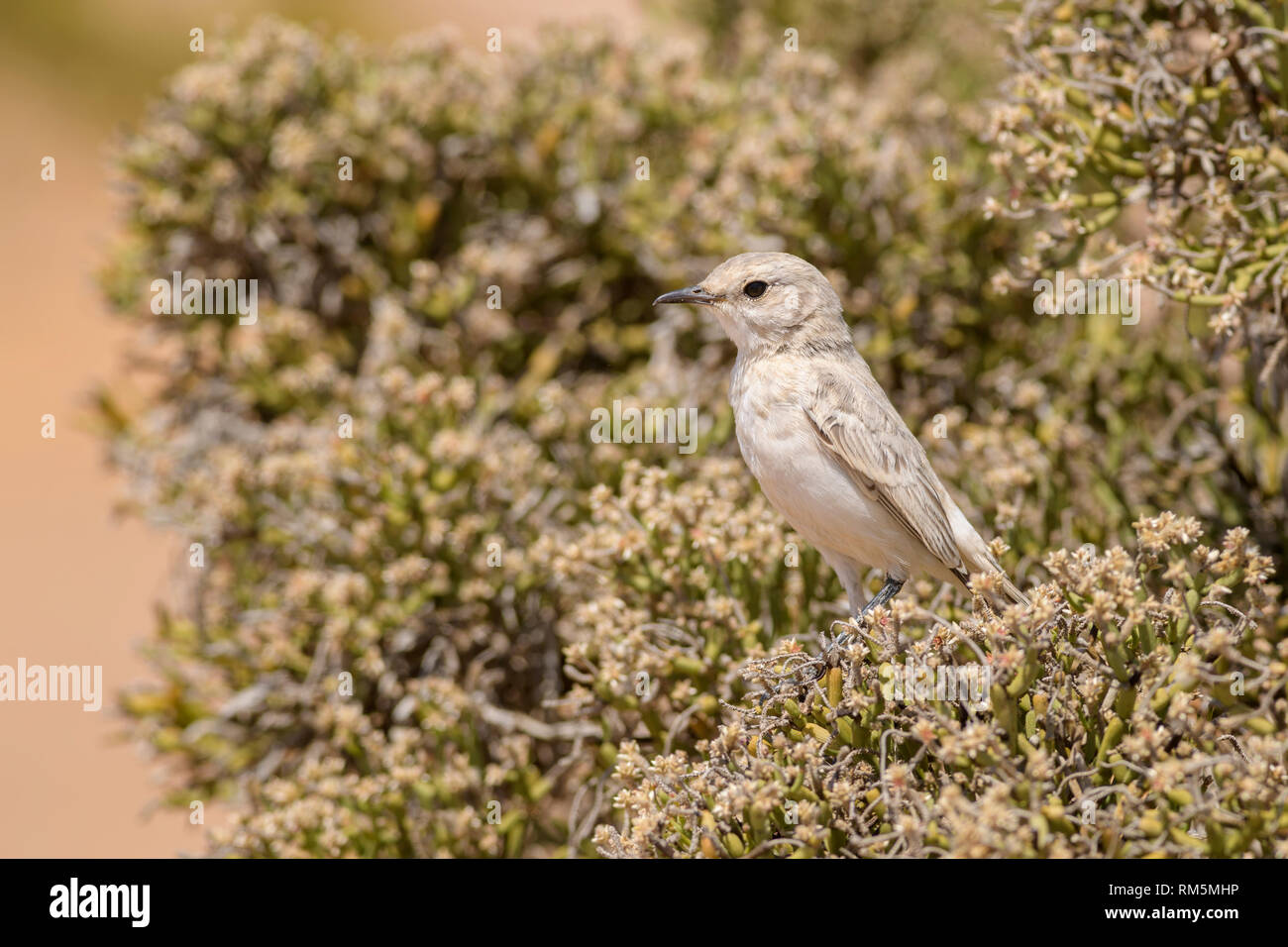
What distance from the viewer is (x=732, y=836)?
3.12m

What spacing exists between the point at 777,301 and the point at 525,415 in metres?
2.26

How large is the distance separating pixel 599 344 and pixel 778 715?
3.62m

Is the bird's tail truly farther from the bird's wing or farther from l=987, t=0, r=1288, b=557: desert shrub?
l=987, t=0, r=1288, b=557: desert shrub

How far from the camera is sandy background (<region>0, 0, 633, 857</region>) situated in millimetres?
10758

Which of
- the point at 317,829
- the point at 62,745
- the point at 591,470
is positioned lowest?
the point at 62,745

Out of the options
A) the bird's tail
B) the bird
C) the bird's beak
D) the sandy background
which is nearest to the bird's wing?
the bird

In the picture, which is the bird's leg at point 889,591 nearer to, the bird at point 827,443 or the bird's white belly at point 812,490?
the bird at point 827,443

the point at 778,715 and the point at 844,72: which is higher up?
the point at 844,72

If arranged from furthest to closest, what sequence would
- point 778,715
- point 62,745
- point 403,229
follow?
point 62,745 → point 403,229 → point 778,715

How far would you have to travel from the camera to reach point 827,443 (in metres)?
3.97

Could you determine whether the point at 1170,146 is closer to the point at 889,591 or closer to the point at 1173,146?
the point at 1173,146

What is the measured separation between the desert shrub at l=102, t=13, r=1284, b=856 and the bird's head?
676 mm
